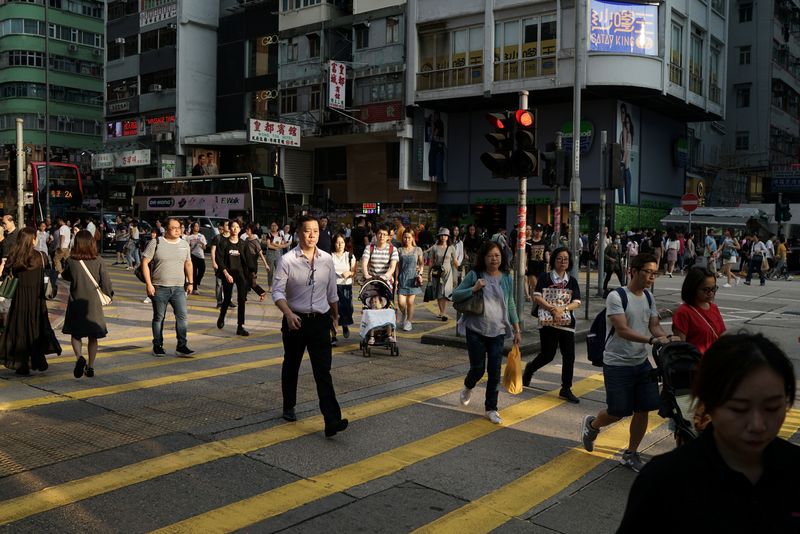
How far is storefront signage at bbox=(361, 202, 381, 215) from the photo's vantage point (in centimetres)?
3906

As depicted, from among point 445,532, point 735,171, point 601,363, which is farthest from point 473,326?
point 735,171

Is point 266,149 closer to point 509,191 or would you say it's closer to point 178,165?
point 178,165

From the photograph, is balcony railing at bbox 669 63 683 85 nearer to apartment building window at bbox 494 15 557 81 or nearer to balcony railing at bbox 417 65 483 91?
apartment building window at bbox 494 15 557 81

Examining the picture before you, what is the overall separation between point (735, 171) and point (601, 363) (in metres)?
43.8

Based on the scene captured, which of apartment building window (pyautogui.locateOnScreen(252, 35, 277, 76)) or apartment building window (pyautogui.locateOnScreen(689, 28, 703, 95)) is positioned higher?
apartment building window (pyautogui.locateOnScreen(252, 35, 277, 76))

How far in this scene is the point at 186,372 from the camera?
8.38 m

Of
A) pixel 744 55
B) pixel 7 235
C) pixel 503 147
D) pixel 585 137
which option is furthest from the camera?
pixel 744 55

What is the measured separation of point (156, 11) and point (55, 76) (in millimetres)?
20315

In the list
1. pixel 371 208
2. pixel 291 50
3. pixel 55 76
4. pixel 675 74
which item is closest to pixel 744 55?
pixel 675 74

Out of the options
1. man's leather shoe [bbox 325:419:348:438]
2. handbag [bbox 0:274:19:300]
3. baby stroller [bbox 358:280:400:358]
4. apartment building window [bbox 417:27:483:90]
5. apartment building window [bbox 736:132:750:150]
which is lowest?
man's leather shoe [bbox 325:419:348:438]

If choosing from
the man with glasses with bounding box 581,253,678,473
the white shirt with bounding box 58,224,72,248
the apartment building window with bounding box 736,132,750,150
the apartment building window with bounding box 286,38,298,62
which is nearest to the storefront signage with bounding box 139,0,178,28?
the apartment building window with bounding box 286,38,298,62

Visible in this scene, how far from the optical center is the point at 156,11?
50906 mm

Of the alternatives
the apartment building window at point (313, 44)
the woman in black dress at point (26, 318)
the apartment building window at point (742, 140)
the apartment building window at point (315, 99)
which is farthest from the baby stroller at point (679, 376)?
the apartment building window at point (742, 140)

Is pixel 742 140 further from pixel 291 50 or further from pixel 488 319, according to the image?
pixel 488 319
